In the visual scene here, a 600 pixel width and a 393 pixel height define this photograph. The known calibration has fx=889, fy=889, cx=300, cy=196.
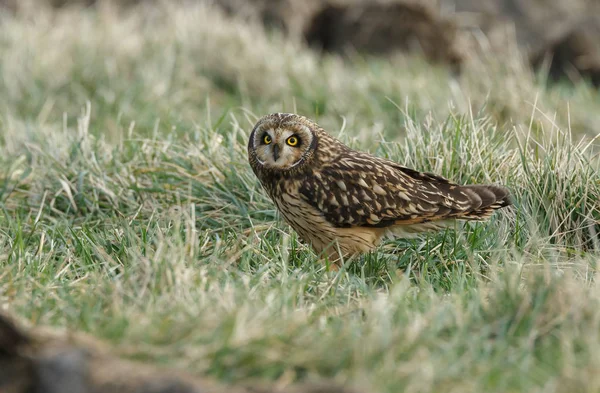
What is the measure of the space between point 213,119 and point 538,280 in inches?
192

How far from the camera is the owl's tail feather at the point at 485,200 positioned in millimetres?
4527

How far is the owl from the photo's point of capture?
4441 millimetres

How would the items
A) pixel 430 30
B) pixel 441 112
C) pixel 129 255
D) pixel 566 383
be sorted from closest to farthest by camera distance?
1. pixel 566 383
2. pixel 129 255
3. pixel 441 112
4. pixel 430 30

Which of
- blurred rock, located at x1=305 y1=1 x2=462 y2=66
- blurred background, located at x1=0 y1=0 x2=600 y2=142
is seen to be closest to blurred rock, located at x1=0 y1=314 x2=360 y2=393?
blurred background, located at x1=0 y1=0 x2=600 y2=142

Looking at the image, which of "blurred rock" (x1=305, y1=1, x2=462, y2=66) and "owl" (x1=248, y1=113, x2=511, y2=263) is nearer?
"owl" (x1=248, y1=113, x2=511, y2=263)

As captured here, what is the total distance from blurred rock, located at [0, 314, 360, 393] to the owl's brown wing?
185 cm

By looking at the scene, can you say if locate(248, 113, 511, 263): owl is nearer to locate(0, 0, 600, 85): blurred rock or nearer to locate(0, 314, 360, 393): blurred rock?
locate(0, 314, 360, 393): blurred rock

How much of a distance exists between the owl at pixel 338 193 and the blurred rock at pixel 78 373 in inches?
71.9

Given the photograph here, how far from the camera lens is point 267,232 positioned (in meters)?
4.90

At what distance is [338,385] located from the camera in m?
2.58

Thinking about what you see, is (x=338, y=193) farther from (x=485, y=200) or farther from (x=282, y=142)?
(x=485, y=200)

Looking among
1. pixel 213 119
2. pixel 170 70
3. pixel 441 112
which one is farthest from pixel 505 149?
pixel 170 70

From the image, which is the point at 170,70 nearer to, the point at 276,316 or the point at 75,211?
the point at 75,211

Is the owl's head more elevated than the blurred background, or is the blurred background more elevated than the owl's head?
the owl's head
